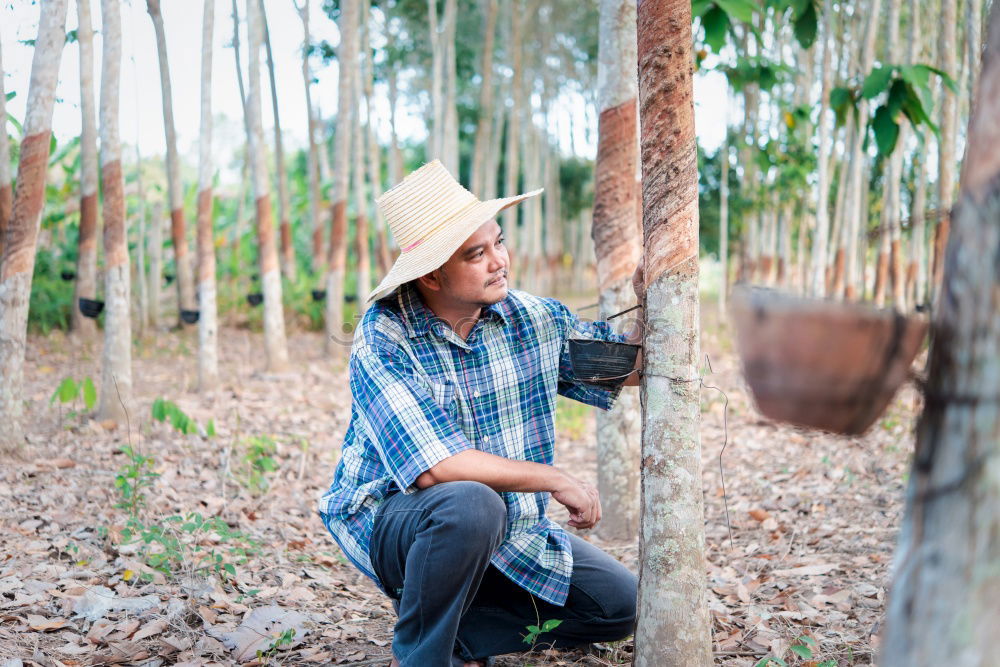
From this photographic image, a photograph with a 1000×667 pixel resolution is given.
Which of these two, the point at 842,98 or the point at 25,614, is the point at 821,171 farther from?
the point at 25,614

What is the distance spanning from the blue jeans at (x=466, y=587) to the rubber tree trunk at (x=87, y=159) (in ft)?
15.2

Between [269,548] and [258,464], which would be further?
[258,464]

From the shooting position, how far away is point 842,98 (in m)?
4.97

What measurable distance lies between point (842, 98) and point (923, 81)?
3.06 feet

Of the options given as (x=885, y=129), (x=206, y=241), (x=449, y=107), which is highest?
(x=449, y=107)

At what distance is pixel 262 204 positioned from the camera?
26.7 ft

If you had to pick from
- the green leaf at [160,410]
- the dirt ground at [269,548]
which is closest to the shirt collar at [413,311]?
the dirt ground at [269,548]

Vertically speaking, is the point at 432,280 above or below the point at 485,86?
below

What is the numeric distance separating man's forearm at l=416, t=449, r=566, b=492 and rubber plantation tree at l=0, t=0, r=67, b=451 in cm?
319

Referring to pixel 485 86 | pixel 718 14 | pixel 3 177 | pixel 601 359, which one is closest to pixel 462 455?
pixel 601 359

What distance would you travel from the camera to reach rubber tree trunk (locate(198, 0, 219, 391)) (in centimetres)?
711

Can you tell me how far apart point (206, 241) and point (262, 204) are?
75cm

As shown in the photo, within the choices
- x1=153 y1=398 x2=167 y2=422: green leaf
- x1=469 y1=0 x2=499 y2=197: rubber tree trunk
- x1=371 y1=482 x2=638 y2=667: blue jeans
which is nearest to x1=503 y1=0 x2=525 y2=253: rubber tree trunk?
x1=469 y1=0 x2=499 y2=197: rubber tree trunk

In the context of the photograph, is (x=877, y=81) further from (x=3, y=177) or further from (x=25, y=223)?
(x=3, y=177)
